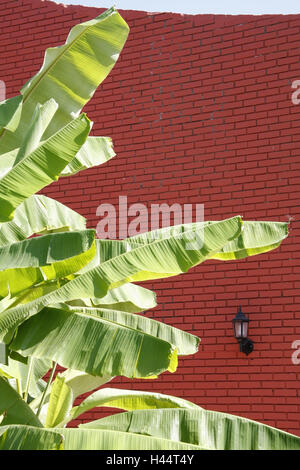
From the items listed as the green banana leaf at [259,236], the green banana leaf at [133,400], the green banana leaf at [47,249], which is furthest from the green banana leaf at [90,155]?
the green banana leaf at [133,400]

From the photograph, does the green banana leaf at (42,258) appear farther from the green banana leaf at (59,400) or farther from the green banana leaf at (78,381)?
the green banana leaf at (78,381)

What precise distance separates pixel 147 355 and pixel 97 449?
1.73ft

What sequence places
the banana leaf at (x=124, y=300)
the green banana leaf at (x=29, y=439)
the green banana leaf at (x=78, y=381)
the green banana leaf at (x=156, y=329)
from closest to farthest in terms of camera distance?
the green banana leaf at (x=29, y=439)
the green banana leaf at (x=156, y=329)
the banana leaf at (x=124, y=300)
the green banana leaf at (x=78, y=381)

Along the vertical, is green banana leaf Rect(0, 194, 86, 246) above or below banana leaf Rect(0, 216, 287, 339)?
above

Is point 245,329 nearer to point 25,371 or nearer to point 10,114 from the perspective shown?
point 25,371

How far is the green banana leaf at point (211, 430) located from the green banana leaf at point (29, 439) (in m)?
0.64

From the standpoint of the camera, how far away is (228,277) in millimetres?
6977

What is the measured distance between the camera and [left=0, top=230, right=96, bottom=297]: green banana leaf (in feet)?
11.3

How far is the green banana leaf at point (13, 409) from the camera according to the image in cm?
392

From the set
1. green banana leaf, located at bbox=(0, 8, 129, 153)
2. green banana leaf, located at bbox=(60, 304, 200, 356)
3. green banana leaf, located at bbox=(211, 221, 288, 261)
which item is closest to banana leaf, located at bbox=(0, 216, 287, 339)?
green banana leaf, located at bbox=(211, 221, 288, 261)

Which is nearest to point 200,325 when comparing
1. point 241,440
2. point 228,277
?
point 228,277

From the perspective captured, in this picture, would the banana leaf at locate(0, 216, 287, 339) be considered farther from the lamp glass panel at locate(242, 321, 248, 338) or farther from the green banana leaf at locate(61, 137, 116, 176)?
the lamp glass panel at locate(242, 321, 248, 338)

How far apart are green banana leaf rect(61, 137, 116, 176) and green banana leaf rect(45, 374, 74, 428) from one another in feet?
4.53

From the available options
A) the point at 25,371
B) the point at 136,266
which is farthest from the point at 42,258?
the point at 25,371
